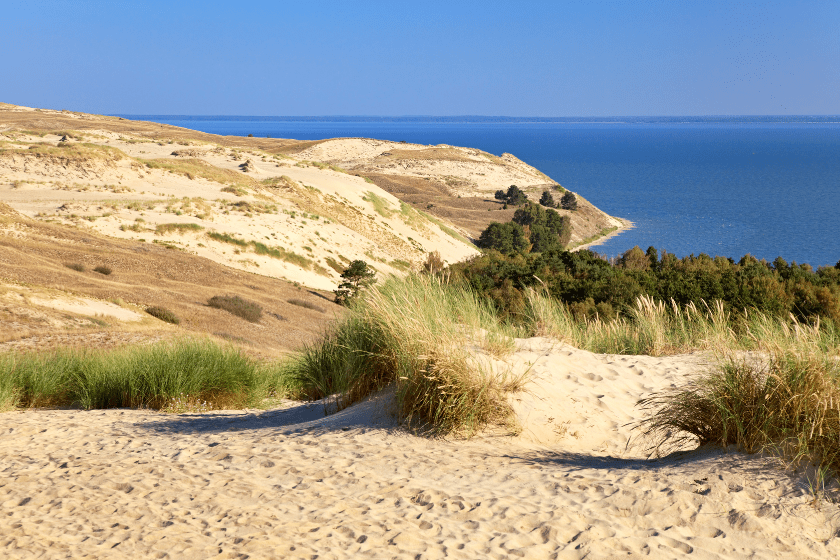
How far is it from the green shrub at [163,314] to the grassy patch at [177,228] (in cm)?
1651

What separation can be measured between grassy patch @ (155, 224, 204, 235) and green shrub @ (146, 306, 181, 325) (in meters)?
16.5

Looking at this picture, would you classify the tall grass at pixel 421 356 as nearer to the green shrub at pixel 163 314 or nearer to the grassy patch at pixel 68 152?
the green shrub at pixel 163 314

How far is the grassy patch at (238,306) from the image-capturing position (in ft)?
77.3

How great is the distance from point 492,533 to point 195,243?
35.2 m

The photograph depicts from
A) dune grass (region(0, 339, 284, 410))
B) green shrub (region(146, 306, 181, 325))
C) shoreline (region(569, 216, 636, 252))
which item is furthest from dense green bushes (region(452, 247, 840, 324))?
shoreline (region(569, 216, 636, 252))

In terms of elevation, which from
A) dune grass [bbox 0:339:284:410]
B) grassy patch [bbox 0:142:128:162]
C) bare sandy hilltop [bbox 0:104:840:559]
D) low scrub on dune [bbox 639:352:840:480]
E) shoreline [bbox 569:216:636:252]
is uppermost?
grassy patch [bbox 0:142:128:162]

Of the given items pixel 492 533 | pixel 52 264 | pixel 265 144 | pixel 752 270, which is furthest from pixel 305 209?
pixel 265 144

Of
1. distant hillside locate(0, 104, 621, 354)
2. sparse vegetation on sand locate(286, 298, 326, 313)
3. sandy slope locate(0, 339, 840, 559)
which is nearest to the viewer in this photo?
sandy slope locate(0, 339, 840, 559)

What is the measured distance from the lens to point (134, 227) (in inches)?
1441

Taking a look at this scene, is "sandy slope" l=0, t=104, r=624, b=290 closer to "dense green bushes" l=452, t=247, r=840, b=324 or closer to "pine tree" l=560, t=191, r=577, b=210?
"pine tree" l=560, t=191, r=577, b=210

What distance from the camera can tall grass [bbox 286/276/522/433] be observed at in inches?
244

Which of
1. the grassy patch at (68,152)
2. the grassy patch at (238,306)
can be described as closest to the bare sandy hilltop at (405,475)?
the grassy patch at (238,306)

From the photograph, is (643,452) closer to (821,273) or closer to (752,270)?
(752,270)

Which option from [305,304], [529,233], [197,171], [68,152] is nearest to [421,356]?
[305,304]
